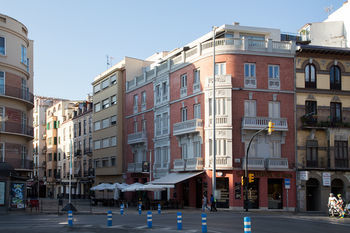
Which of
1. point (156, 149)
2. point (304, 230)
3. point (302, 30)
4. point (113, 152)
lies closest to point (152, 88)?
point (156, 149)

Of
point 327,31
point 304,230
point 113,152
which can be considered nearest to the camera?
point 304,230

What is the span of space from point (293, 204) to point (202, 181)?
8.08 metres

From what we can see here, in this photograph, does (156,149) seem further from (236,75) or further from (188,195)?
(236,75)

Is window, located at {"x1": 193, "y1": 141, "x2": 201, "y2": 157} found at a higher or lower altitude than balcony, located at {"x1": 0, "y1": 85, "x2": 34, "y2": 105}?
lower

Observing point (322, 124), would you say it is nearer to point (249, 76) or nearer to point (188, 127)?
point (249, 76)

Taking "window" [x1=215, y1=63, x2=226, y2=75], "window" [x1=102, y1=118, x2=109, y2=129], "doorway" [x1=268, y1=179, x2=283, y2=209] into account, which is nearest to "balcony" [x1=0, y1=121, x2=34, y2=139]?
"window" [x1=215, y1=63, x2=226, y2=75]

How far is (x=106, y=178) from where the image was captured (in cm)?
6806

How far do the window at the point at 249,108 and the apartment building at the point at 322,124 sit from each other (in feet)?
13.0

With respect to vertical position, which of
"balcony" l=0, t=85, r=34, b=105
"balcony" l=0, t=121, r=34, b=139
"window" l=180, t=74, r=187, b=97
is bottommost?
"balcony" l=0, t=121, r=34, b=139

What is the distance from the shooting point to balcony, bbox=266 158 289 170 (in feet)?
141

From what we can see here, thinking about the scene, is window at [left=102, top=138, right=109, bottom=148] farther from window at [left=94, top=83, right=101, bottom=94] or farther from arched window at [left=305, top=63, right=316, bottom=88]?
arched window at [left=305, top=63, right=316, bottom=88]

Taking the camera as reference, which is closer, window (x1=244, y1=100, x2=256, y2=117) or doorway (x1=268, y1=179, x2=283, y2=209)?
doorway (x1=268, y1=179, x2=283, y2=209)

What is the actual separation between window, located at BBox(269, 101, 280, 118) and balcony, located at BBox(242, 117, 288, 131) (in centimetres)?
79

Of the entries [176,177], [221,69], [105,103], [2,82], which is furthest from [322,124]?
[105,103]
